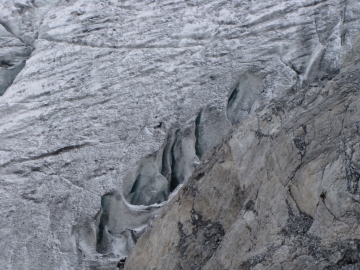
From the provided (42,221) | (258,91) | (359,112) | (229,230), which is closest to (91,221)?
(42,221)

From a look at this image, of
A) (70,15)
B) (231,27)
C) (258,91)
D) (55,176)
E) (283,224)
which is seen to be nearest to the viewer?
(283,224)

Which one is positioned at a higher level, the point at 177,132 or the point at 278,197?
the point at 278,197

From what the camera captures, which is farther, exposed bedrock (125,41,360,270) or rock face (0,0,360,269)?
rock face (0,0,360,269)

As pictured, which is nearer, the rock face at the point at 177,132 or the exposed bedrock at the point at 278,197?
the exposed bedrock at the point at 278,197

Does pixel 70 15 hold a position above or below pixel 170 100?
above

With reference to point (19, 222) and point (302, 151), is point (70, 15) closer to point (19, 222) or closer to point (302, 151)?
point (19, 222)

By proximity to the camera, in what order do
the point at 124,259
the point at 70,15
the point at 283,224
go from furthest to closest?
the point at 70,15 → the point at 124,259 → the point at 283,224

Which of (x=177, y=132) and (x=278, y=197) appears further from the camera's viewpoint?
(x=177, y=132)

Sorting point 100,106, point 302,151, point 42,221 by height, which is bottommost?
point 42,221
